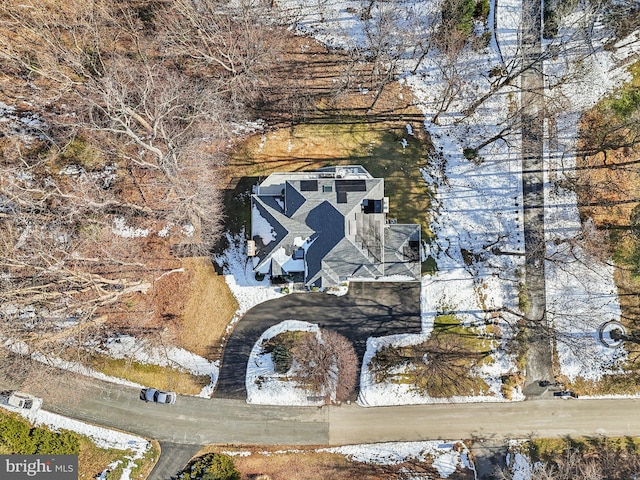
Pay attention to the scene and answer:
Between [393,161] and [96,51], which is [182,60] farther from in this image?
[393,161]

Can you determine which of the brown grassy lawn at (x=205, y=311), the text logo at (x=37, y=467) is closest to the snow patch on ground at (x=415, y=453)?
the brown grassy lawn at (x=205, y=311)

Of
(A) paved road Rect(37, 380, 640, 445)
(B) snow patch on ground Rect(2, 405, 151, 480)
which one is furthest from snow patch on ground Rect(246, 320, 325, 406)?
(B) snow patch on ground Rect(2, 405, 151, 480)

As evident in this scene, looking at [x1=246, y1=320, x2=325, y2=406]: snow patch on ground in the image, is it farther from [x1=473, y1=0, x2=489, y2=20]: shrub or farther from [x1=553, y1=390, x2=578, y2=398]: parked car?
[x1=473, y1=0, x2=489, y2=20]: shrub

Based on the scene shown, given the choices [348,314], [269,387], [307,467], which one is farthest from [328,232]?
[307,467]

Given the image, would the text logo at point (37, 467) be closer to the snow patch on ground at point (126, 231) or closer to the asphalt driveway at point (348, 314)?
the asphalt driveway at point (348, 314)

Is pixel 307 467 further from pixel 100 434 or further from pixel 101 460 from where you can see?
pixel 100 434

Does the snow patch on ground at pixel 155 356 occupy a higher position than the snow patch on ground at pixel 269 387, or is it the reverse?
the snow patch on ground at pixel 155 356
